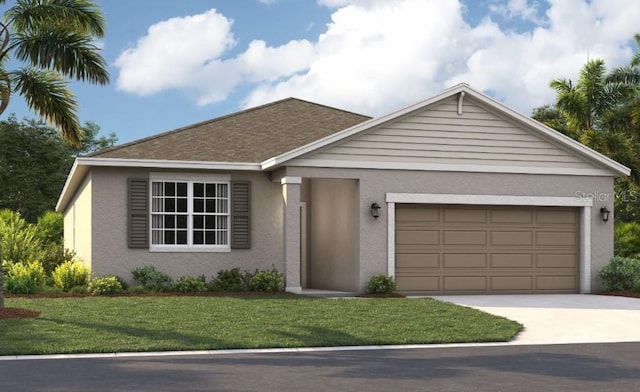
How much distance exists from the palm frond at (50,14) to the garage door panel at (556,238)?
12.2 metres

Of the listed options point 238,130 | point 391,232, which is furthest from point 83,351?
point 238,130

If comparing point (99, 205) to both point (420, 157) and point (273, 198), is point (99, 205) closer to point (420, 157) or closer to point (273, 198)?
point (273, 198)

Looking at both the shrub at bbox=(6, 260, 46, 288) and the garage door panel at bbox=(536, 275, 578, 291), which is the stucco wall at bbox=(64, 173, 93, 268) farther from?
the garage door panel at bbox=(536, 275, 578, 291)

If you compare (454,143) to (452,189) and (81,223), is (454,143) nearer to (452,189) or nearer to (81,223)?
(452,189)

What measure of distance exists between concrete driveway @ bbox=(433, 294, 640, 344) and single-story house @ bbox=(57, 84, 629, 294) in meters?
1.15

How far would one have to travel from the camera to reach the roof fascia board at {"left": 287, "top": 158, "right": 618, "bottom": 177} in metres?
20.5

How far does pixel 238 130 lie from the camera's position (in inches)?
937

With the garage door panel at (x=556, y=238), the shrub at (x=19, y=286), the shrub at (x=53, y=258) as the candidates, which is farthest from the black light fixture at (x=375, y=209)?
the shrub at (x=53, y=258)

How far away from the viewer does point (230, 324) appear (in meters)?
14.4

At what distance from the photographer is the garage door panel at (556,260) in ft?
72.4

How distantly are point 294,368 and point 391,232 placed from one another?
10436mm

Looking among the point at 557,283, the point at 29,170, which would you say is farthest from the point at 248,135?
the point at 29,170

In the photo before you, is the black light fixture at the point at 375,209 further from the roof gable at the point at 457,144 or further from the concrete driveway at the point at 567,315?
the concrete driveway at the point at 567,315

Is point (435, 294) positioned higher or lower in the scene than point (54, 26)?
lower
